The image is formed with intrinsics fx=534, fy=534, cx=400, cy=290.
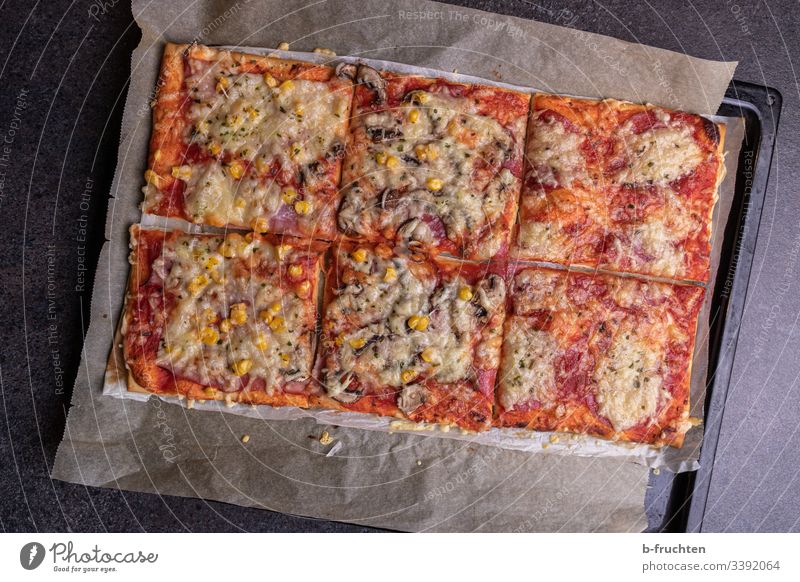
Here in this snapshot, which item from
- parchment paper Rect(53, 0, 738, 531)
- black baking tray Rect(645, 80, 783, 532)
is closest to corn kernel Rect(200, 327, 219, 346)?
parchment paper Rect(53, 0, 738, 531)

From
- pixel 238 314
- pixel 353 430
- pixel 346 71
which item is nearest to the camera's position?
pixel 238 314

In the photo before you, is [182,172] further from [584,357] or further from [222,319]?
[584,357]

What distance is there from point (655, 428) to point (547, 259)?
1.37m

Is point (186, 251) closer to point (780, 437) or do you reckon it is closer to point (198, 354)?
point (198, 354)

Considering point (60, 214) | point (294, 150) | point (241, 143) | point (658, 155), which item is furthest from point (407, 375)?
point (60, 214)

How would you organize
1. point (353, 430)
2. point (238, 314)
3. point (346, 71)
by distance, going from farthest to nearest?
point (353, 430) → point (346, 71) → point (238, 314)

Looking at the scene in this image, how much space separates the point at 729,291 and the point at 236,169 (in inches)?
137

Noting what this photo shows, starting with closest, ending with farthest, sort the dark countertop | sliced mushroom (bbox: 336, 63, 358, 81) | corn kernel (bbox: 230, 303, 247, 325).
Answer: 1. corn kernel (bbox: 230, 303, 247, 325)
2. sliced mushroom (bbox: 336, 63, 358, 81)
3. the dark countertop

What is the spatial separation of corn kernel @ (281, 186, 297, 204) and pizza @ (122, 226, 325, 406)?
→ 10.6 inches

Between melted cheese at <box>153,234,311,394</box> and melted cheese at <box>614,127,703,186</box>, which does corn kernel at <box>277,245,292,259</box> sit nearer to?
melted cheese at <box>153,234,311,394</box>

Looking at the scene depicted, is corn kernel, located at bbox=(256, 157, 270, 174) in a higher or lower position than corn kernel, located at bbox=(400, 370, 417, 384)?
higher

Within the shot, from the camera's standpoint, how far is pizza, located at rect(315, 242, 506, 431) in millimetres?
3479

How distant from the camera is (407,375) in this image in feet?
11.4

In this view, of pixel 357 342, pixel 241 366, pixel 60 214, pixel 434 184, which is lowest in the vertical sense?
pixel 241 366
